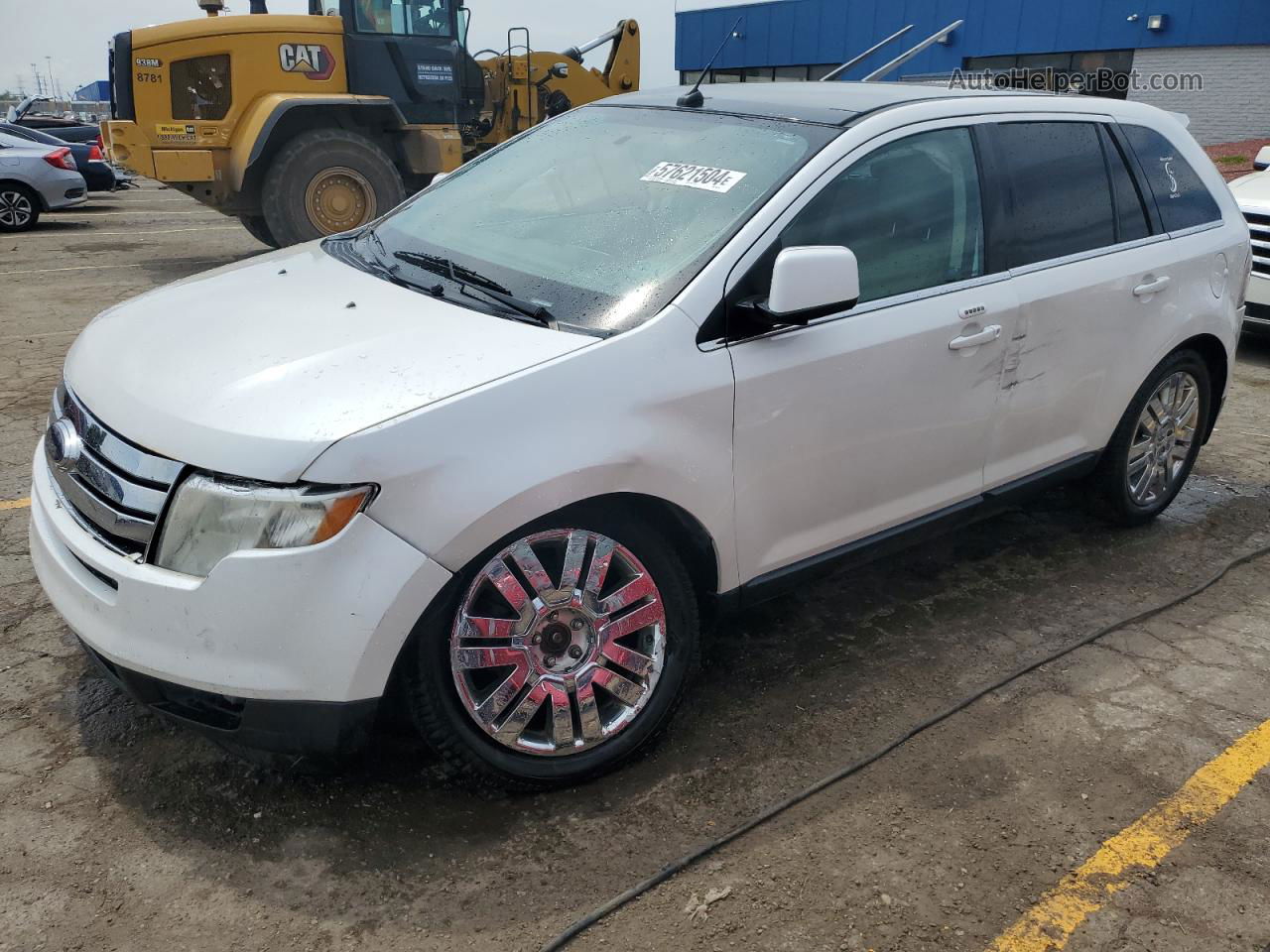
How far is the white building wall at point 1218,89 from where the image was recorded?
22.5 meters

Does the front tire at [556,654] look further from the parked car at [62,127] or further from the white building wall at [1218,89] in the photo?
the white building wall at [1218,89]

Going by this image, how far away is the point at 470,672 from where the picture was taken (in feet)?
8.61

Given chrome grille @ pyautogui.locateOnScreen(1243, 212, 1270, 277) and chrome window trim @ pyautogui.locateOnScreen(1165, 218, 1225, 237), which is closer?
chrome window trim @ pyautogui.locateOnScreen(1165, 218, 1225, 237)

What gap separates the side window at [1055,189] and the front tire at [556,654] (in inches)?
69.8

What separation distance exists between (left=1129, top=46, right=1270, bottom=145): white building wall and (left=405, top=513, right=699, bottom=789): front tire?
24.2 m

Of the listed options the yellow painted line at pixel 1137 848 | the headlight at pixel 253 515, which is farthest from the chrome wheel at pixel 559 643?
the yellow painted line at pixel 1137 848

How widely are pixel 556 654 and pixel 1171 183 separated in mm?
3256

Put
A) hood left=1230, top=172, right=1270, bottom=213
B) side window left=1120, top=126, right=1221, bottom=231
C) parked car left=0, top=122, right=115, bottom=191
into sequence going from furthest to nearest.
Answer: parked car left=0, top=122, right=115, bottom=191
hood left=1230, top=172, right=1270, bottom=213
side window left=1120, top=126, right=1221, bottom=231

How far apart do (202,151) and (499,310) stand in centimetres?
871

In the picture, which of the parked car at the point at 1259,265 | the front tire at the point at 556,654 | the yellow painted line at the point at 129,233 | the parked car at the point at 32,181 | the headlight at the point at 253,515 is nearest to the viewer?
Result: the headlight at the point at 253,515

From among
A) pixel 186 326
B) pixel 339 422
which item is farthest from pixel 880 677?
pixel 186 326

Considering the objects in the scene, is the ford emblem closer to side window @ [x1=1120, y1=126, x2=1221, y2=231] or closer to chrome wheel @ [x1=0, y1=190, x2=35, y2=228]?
side window @ [x1=1120, y1=126, x2=1221, y2=231]

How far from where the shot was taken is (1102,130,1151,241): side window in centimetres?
400

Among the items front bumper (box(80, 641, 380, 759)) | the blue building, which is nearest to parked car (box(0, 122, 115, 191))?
the blue building
